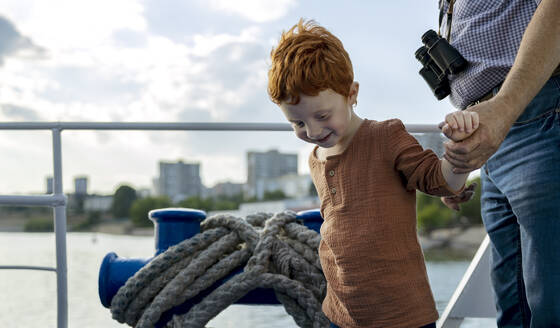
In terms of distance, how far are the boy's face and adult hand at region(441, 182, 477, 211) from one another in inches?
9.0

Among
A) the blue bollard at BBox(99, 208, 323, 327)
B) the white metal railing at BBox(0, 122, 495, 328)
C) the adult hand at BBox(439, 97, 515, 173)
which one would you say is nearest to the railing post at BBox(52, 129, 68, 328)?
the white metal railing at BBox(0, 122, 495, 328)

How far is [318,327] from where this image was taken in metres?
1.04

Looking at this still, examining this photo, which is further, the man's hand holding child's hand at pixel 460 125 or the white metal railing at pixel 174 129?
the white metal railing at pixel 174 129

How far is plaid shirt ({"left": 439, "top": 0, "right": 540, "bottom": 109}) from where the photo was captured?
33.1 inches

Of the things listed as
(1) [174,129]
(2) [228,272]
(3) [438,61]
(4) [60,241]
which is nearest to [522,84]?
(3) [438,61]

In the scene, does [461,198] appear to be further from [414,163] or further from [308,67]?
[308,67]

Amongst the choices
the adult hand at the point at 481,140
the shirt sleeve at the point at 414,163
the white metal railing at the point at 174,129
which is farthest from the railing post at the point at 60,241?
the adult hand at the point at 481,140

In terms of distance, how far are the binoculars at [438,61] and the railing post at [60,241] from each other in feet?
3.14

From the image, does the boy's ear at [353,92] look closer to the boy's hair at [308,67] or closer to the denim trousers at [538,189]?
the boy's hair at [308,67]

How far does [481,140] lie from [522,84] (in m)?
0.11

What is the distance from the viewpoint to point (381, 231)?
833 mm

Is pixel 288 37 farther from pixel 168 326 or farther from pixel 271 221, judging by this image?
pixel 168 326

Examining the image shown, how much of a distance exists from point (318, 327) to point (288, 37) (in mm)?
579

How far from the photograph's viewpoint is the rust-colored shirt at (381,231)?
2.70 ft
